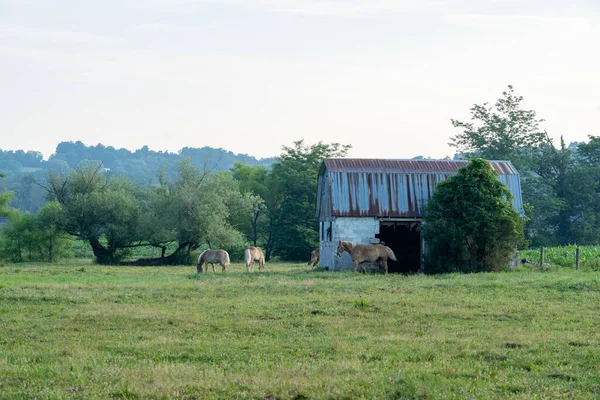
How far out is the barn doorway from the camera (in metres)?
37.4

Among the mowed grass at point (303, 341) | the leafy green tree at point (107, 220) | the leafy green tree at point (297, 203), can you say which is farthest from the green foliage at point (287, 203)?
the mowed grass at point (303, 341)

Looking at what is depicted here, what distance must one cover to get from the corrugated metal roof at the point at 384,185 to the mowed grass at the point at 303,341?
33.6 ft

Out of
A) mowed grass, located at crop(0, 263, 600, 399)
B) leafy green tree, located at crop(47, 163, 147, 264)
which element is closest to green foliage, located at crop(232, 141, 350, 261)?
leafy green tree, located at crop(47, 163, 147, 264)

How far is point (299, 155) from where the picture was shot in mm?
59469

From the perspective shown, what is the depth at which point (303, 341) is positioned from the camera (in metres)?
13.7

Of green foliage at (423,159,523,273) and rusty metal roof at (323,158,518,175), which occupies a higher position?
rusty metal roof at (323,158,518,175)

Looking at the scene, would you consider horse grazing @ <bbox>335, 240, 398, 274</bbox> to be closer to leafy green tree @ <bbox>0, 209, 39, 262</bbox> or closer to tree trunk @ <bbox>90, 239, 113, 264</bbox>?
tree trunk @ <bbox>90, 239, 113, 264</bbox>

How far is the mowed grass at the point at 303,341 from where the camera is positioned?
33.3 feet

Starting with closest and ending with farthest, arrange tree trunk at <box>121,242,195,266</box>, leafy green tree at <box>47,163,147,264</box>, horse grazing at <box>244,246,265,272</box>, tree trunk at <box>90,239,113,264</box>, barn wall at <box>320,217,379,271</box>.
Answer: barn wall at <box>320,217,379,271</box> → horse grazing at <box>244,246,265,272</box> → tree trunk at <box>121,242,195,266</box> → leafy green tree at <box>47,163,147,264</box> → tree trunk at <box>90,239,113,264</box>

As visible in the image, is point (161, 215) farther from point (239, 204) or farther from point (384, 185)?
point (384, 185)

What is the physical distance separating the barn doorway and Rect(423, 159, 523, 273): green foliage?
610 cm

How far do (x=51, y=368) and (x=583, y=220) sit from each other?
57.4 m

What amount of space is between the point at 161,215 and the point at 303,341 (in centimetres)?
3930

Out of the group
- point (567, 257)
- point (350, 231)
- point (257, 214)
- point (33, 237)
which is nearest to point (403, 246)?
point (350, 231)
